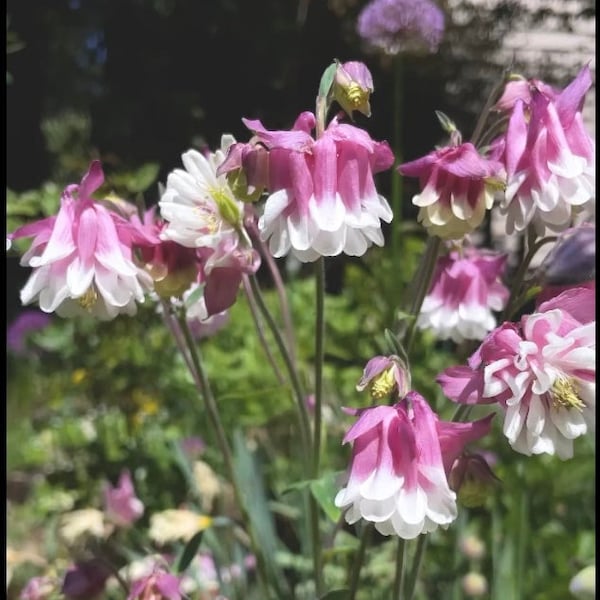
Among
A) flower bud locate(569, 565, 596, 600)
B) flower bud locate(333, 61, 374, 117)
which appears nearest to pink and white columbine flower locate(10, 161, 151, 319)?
flower bud locate(333, 61, 374, 117)

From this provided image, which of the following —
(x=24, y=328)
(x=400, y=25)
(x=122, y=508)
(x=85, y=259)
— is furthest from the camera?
(x=24, y=328)

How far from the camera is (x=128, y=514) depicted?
1.23 meters

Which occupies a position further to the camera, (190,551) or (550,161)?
(190,551)

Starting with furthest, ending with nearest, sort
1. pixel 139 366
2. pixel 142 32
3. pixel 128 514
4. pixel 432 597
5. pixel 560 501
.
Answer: pixel 142 32, pixel 139 366, pixel 560 501, pixel 432 597, pixel 128 514

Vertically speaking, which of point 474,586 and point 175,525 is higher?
point 175,525

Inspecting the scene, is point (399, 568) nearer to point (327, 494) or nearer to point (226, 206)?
point (327, 494)

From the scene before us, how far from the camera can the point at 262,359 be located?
192 centimetres

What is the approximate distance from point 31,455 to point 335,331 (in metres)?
0.79

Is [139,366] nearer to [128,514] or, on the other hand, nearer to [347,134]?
[128,514]

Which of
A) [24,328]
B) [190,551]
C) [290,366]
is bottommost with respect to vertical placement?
[24,328]

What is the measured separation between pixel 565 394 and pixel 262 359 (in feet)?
4.53

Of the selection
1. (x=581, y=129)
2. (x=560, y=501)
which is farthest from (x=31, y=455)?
(x=581, y=129)

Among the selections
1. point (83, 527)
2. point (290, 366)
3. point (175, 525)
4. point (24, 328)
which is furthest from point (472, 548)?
point (24, 328)

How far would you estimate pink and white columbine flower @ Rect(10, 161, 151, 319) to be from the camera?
68cm
